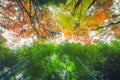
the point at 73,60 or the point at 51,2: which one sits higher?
the point at 51,2

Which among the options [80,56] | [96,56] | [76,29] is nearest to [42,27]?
[76,29]

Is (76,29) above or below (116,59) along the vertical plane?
above

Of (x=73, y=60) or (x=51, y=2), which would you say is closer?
(x=51, y=2)

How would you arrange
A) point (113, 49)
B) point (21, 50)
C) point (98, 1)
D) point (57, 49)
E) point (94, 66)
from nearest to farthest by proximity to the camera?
point (98, 1)
point (113, 49)
point (94, 66)
point (21, 50)
point (57, 49)

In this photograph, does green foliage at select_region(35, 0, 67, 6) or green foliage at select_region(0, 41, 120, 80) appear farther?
green foliage at select_region(0, 41, 120, 80)

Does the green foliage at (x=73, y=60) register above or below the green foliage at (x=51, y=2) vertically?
below

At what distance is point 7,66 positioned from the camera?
42.5 feet

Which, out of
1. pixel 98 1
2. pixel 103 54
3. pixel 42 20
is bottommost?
pixel 103 54

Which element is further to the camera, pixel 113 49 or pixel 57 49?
pixel 57 49

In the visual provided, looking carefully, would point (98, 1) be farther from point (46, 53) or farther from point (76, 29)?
point (46, 53)

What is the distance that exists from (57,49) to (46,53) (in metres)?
1.60


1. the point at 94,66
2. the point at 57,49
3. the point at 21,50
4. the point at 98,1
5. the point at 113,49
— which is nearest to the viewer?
the point at 98,1

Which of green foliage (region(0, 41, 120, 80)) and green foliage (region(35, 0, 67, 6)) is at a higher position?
green foliage (region(35, 0, 67, 6))

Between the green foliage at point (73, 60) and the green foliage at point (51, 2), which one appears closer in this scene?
the green foliage at point (51, 2)
